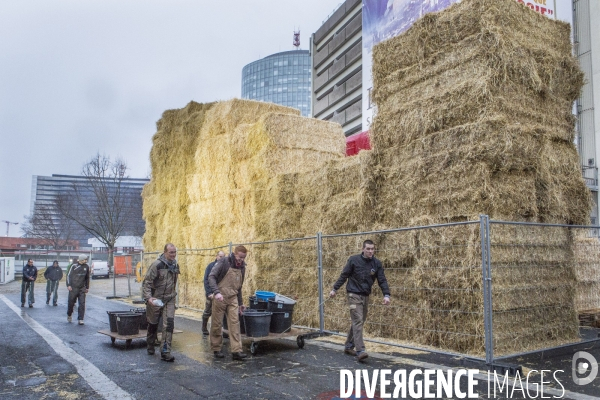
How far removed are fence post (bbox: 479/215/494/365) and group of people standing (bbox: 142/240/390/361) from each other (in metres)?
1.45

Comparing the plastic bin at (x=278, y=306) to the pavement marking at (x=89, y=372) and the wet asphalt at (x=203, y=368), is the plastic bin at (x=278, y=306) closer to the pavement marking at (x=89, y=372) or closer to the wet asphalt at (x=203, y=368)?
the wet asphalt at (x=203, y=368)

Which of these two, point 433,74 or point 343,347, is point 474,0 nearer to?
point 433,74

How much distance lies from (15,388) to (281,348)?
4.17 metres

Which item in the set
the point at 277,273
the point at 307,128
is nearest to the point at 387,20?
the point at 307,128

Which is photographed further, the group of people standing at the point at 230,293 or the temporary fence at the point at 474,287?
the group of people standing at the point at 230,293

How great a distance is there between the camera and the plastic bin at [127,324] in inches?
367

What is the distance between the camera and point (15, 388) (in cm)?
620

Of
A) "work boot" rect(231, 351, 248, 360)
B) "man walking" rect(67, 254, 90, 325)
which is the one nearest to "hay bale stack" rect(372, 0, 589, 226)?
"work boot" rect(231, 351, 248, 360)

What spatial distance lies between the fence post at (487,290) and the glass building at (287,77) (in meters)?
181

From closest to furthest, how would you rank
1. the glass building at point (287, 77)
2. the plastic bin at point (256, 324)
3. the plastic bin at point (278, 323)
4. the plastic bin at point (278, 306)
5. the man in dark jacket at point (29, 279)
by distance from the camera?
the plastic bin at point (256, 324) < the plastic bin at point (278, 323) < the plastic bin at point (278, 306) < the man in dark jacket at point (29, 279) < the glass building at point (287, 77)

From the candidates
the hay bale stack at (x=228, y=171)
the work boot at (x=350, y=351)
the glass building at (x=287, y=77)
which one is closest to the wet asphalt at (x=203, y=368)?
the work boot at (x=350, y=351)

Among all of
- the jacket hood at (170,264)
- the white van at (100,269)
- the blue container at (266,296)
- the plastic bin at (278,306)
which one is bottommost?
the white van at (100,269)

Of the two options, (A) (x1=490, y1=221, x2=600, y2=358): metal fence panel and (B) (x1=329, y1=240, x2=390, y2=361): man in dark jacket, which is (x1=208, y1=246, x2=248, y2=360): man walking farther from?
(A) (x1=490, y1=221, x2=600, y2=358): metal fence panel

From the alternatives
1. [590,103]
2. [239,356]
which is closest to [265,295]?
[239,356]
